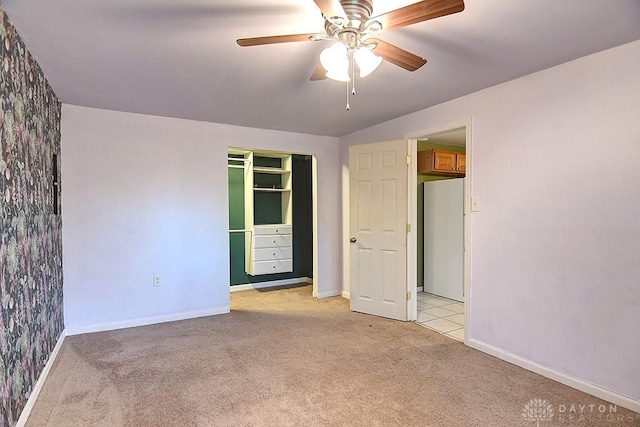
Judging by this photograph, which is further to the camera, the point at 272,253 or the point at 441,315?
the point at 272,253

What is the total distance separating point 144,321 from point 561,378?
3699 millimetres

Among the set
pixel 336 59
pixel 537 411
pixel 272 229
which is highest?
pixel 336 59

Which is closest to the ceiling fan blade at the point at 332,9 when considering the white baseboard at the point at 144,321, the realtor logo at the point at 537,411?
the realtor logo at the point at 537,411

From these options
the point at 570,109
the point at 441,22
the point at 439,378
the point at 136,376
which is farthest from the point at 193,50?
the point at 439,378

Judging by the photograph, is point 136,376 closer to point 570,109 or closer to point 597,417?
point 597,417

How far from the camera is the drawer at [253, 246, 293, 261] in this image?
518 centimetres

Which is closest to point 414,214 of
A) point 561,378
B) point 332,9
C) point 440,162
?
point 440,162

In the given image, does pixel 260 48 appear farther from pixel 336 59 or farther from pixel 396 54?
pixel 396 54

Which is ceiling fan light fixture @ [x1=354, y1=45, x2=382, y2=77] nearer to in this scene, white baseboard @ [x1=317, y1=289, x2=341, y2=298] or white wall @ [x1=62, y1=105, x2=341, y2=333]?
white wall @ [x1=62, y1=105, x2=341, y2=333]

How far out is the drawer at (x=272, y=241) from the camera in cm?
518

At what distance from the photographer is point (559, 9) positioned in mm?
1737

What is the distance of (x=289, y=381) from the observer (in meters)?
2.43

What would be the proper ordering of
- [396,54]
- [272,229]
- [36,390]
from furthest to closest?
1. [272,229]
2. [36,390]
3. [396,54]

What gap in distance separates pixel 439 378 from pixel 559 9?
2324 millimetres
